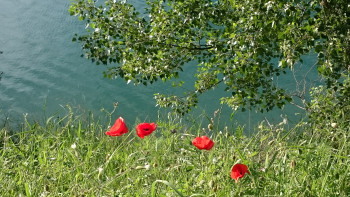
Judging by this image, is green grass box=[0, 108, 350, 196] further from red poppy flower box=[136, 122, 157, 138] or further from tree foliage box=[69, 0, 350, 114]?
tree foliage box=[69, 0, 350, 114]

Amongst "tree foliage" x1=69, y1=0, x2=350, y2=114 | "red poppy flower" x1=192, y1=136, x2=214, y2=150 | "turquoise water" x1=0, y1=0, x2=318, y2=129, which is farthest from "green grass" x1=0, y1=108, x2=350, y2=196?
"turquoise water" x1=0, y1=0, x2=318, y2=129

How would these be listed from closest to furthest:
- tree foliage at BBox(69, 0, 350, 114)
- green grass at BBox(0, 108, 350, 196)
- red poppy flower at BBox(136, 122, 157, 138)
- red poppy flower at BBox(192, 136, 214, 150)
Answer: red poppy flower at BBox(192, 136, 214, 150)
green grass at BBox(0, 108, 350, 196)
red poppy flower at BBox(136, 122, 157, 138)
tree foliage at BBox(69, 0, 350, 114)

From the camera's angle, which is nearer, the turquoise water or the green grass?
the green grass

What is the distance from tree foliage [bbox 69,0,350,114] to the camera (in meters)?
4.76

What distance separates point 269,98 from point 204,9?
1.27 m

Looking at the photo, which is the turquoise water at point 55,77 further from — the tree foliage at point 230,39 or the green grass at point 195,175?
the green grass at point 195,175

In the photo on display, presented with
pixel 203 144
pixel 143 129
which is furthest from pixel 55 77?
pixel 203 144

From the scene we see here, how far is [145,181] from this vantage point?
2859mm

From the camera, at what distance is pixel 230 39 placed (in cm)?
564

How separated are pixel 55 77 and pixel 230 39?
900 cm

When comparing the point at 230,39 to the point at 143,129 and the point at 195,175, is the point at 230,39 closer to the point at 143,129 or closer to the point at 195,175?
the point at 195,175

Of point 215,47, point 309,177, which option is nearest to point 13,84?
point 215,47

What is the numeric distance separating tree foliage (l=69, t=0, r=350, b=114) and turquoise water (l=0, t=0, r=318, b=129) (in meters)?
3.10

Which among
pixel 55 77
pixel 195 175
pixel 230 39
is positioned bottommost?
pixel 55 77
